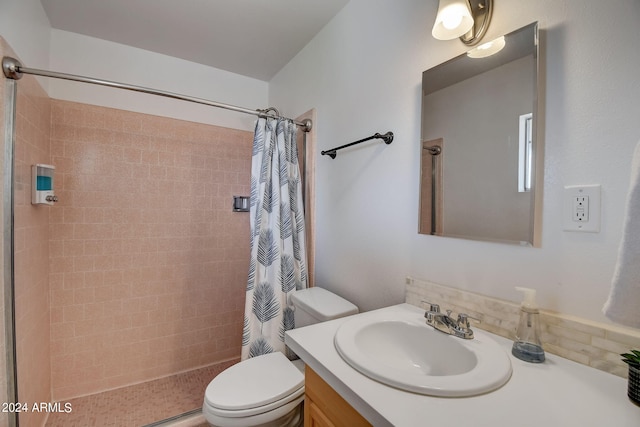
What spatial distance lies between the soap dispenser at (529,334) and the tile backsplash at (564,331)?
2.3 inches

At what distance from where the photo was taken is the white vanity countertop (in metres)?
0.52

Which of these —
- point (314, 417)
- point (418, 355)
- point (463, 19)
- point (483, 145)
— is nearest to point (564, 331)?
point (418, 355)

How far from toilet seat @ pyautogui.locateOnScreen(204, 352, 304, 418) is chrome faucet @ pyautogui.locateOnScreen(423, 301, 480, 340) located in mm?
703

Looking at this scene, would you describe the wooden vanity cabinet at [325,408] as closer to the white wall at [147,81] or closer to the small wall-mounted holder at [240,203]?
the small wall-mounted holder at [240,203]

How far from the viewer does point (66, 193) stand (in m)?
1.76

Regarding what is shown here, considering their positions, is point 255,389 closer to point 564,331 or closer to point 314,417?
point 314,417

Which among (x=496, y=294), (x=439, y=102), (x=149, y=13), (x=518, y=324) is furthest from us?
(x=149, y=13)

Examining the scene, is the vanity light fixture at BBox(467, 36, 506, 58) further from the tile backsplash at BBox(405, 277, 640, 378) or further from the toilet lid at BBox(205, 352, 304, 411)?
the toilet lid at BBox(205, 352, 304, 411)

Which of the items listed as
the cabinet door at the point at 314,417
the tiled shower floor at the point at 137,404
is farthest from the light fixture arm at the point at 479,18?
the tiled shower floor at the point at 137,404

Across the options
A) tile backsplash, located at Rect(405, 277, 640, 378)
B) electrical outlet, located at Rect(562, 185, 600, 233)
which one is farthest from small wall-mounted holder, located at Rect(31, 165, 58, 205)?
electrical outlet, located at Rect(562, 185, 600, 233)

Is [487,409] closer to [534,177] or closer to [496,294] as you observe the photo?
[496,294]

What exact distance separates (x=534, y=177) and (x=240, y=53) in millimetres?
2021

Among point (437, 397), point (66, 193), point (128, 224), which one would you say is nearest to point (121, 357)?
point (128, 224)

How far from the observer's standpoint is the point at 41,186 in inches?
58.5
